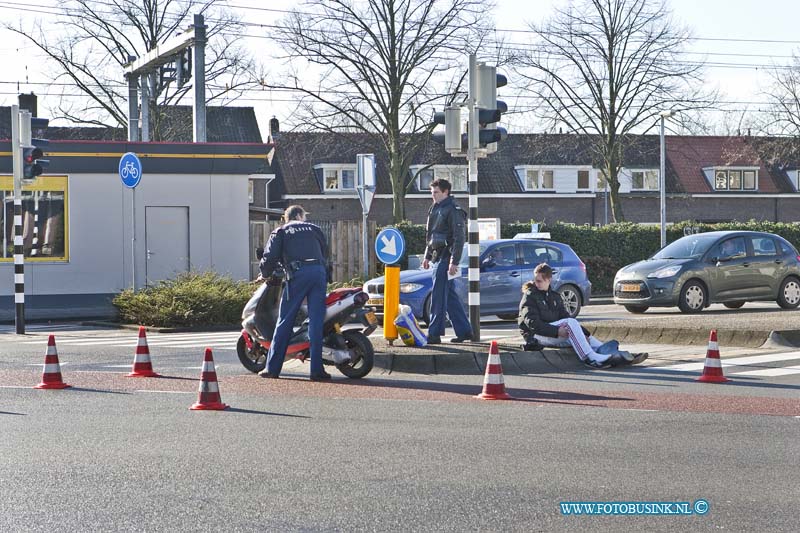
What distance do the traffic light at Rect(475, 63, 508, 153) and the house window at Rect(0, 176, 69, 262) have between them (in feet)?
47.5

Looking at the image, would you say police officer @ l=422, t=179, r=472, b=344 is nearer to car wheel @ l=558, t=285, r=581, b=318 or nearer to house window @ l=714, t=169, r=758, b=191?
car wheel @ l=558, t=285, r=581, b=318

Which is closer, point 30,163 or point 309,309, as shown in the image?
point 309,309

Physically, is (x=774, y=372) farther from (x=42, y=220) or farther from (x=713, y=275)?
(x=42, y=220)

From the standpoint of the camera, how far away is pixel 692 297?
21859 mm

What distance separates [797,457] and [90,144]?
20791 millimetres

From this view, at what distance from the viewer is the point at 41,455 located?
24.8 ft

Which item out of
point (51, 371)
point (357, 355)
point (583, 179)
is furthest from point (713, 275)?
point (583, 179)

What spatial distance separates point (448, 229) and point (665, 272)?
9.34 m

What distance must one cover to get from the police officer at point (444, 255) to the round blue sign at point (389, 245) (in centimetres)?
116

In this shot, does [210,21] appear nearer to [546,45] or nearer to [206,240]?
[546,45]

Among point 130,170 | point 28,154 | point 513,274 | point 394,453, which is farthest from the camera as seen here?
point 130,170

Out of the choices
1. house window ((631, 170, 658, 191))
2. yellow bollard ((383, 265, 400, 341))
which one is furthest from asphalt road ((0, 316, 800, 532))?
house window ((631, 170, 658, 191))

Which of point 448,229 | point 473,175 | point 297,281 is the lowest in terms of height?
point 297,281

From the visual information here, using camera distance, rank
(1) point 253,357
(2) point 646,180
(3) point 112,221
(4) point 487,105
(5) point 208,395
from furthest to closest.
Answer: (2) point 646,180, (3) point 112,221, (4) point 487,105, (1) point 253,357, (5) point 208,395
